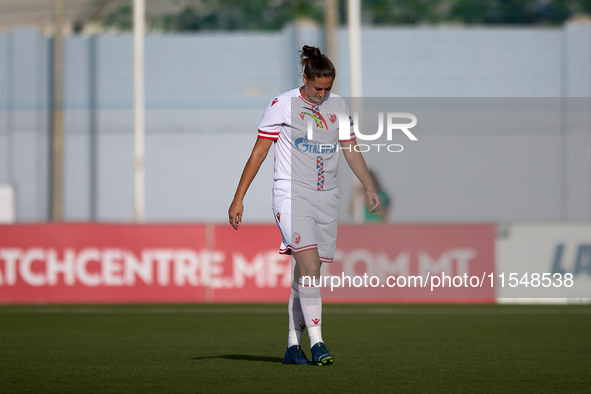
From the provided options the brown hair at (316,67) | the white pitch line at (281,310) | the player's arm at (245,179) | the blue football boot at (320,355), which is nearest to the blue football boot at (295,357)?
the blue football boot at (320,355)

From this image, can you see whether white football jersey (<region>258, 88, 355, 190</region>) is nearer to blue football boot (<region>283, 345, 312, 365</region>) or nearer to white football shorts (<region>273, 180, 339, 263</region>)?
white football shorts (<region>273, 180, 339, 263</region>)

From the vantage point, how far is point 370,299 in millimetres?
12922

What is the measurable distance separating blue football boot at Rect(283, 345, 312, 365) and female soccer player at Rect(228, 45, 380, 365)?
15cm

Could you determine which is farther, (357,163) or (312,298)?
(357,163)

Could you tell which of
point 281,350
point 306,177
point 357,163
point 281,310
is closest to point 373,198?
point 357,163

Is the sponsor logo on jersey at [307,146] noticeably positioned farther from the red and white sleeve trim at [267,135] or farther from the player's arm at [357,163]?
the player's arm at [357,163]

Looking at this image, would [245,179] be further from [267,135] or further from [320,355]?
[320,355]

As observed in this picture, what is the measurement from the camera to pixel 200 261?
12.9m

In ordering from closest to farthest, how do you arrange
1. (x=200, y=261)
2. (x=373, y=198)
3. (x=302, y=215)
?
(x=302, y=215) → (x=373, y=198) → (x=200, y=261)

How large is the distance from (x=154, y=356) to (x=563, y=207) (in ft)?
71.0

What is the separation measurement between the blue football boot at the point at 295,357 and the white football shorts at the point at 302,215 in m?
0.64

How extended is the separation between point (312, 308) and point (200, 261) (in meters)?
7.30

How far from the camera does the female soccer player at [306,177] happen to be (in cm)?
573

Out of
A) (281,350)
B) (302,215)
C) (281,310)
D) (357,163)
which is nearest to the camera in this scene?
(302,215)
